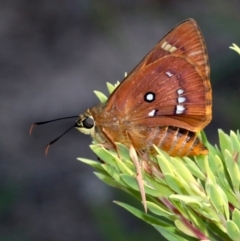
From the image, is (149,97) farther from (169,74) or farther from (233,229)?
(233,229)

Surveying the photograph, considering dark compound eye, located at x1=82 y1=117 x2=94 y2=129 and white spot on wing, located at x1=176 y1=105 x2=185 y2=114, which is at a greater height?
dark compound eye, located at x1=82 y1=117 x2=94 y2=129

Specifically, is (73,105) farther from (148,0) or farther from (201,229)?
(201,229)

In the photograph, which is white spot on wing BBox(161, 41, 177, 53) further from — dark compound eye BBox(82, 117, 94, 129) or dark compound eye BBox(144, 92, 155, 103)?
dark compound eye BBox(82, 117, 94, 129)

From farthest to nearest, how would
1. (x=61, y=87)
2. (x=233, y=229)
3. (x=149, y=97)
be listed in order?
(x=61, y=87), (x=149, y=97), (x=233, y=229)

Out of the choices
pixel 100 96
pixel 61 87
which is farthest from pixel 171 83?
pixel 61 87

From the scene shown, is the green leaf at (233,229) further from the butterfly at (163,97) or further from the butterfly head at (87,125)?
the butterfly head at (87,125)

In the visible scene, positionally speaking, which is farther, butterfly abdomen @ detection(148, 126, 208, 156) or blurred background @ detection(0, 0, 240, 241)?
blurred background @ detection(0, 0, 240, 241)

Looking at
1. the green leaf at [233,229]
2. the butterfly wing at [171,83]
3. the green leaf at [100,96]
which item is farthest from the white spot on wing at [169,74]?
the green leaf at [233,229]

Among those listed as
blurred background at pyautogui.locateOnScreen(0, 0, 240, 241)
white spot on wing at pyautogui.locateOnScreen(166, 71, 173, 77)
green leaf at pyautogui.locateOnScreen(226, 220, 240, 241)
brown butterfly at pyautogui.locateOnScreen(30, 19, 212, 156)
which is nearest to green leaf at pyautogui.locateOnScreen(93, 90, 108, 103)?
brown butterfly at pyautogui.locateOnScreen(30, 19, 212, 156)
